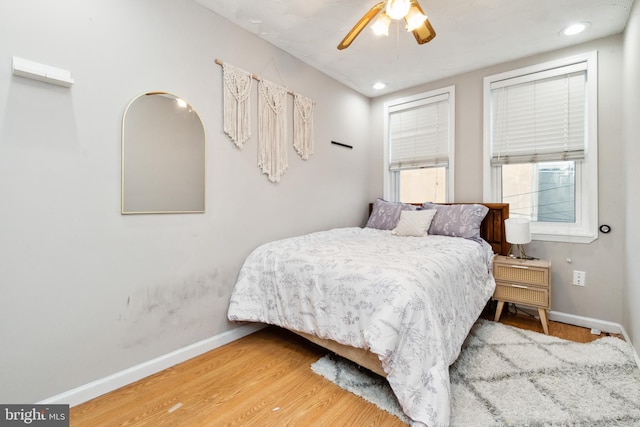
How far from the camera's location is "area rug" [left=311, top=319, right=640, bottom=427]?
1.40 m

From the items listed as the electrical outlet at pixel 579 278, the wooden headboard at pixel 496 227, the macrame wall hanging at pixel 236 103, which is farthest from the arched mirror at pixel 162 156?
the electrical outlet at pixel 579 278

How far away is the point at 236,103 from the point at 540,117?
2.89m

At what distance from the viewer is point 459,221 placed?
2.76 meters

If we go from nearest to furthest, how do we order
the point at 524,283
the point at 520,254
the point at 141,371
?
the point at 141,371, the point at 524,283, the point at 520,254

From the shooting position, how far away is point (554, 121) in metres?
2.68

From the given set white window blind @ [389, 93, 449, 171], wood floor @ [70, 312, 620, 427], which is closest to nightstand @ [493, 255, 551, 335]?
white window blind @ [389, 93, 449, 171]

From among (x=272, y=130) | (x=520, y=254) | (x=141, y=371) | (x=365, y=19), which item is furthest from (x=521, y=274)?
(x=141, y=371)

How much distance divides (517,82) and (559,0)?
0.93 metres

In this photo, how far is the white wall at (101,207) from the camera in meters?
1.38

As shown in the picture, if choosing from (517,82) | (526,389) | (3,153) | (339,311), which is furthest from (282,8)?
(526,389)

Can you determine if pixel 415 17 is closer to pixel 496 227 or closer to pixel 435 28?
pixel 435 28

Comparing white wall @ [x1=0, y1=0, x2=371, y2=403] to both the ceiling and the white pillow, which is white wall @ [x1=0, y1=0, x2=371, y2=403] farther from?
the white pillow

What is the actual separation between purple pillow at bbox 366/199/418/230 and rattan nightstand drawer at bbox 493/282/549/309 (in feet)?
3.81

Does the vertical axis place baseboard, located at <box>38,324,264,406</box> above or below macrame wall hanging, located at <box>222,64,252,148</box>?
below
